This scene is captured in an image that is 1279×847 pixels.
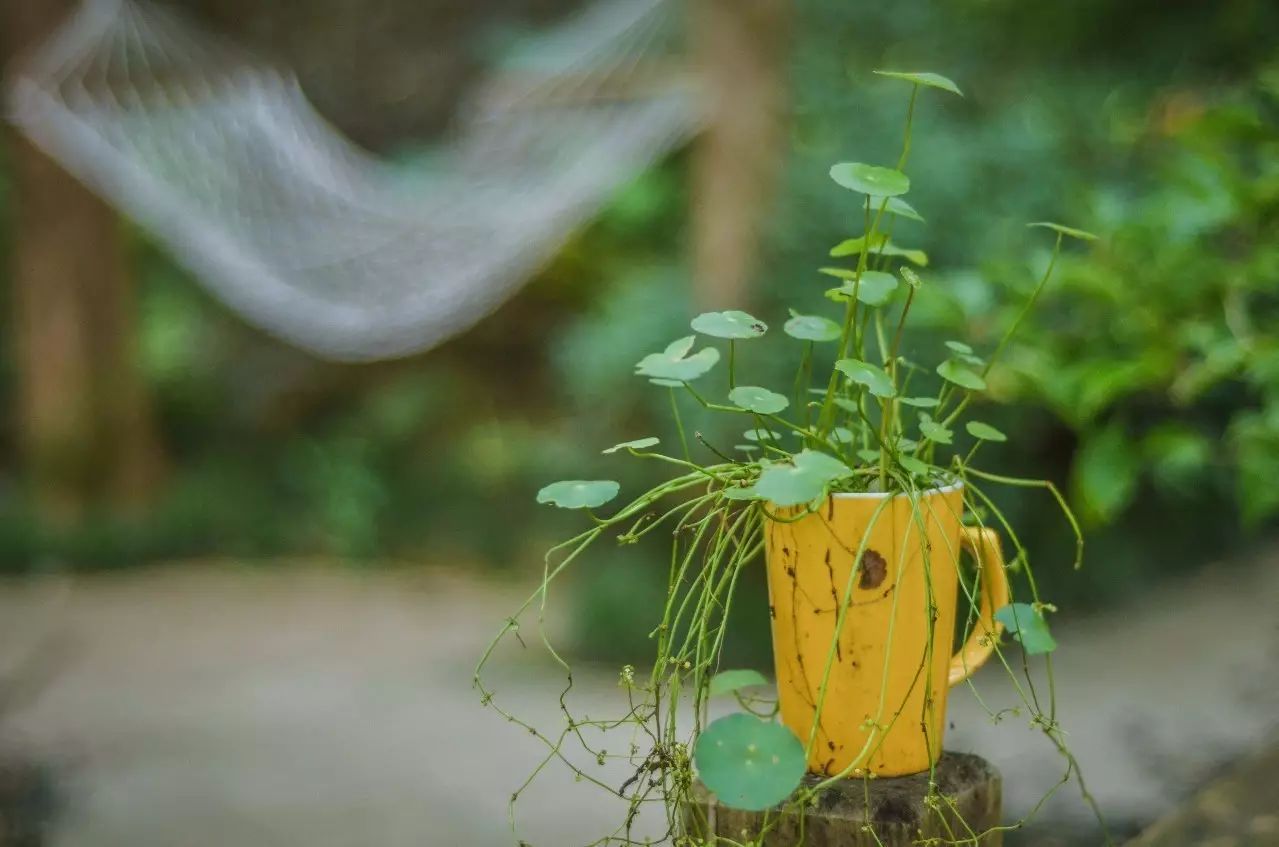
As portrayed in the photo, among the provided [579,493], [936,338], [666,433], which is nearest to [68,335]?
[666,433]

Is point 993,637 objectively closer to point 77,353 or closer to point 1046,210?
point 1046,210

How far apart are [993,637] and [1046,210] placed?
194 centimetres

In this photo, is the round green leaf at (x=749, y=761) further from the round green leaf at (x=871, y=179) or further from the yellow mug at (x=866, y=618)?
the round green leaf at (x=871, y=179)

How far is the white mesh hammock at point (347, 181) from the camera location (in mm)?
3068

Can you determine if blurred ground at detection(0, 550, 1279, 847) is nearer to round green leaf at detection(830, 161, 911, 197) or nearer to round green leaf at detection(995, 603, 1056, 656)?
round green leaf at detection(995, 603, 1056, 656)

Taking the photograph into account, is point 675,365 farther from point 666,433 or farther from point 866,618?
point 666,433

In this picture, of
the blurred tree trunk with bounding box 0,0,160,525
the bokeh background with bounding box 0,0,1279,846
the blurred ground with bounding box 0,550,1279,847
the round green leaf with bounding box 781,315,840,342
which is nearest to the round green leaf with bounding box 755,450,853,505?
the round green leaf with bounding box 781,315,840,342

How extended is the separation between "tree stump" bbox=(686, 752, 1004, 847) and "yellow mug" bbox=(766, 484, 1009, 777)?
0.02m

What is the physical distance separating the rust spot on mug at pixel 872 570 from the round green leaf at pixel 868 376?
0.30 ft

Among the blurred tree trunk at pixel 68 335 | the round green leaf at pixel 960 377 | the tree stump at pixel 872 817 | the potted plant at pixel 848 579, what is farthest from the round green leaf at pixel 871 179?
the blurred tree trunk at pixel 68 335

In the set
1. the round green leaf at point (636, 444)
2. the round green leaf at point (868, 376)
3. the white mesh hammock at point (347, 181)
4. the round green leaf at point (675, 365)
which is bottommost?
the round green leaf at point (636, 444)

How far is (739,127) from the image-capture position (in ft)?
7.88

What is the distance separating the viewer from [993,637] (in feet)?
2.33

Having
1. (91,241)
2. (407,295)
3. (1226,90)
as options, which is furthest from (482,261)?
(91,241)
